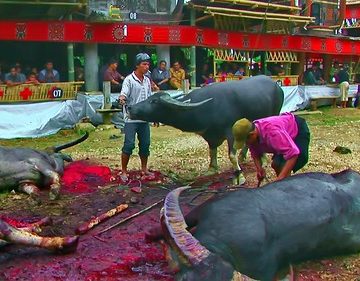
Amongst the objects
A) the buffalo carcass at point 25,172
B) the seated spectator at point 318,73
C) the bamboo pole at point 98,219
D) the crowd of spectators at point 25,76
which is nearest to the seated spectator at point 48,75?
the crowd of spectators at point 25,76

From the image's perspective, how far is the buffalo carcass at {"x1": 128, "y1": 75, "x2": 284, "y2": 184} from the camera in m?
7.65

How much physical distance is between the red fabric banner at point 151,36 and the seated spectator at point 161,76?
0.91 m

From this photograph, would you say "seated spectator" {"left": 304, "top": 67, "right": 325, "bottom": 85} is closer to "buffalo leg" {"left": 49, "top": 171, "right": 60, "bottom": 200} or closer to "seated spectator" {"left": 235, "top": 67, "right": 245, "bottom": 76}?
"seated spectator" {"left": 235, "top": 67, "right": 245, "bottom": 76}

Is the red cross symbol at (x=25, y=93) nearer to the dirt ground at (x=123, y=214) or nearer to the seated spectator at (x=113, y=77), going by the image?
the seated spectator at (x=113, y=77)

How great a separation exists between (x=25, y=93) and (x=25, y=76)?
2.80ft

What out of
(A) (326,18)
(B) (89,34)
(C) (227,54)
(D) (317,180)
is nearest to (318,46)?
(A) (326,18)

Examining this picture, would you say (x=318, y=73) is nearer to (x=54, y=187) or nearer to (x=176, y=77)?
(x=176, y=77)

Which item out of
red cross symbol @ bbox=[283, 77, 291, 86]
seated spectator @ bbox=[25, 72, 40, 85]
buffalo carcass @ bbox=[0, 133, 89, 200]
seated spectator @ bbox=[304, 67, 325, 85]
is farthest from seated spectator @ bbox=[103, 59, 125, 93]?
seated spectator @ bbox=[304, 67, 325, 85]

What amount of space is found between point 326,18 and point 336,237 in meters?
19.7

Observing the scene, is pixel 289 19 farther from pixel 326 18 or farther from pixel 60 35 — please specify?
pixel 60 35

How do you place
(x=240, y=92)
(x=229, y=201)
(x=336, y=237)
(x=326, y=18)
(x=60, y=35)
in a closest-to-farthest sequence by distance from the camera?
(x=229, y=201) → (x=336, y=237) → (x=240, y=92) → (x=60, y=35) → (x=326, y=18)

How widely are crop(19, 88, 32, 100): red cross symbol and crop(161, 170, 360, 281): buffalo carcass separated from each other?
34.8 feet

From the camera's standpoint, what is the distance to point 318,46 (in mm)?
21938

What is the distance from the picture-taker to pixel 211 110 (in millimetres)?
7727
